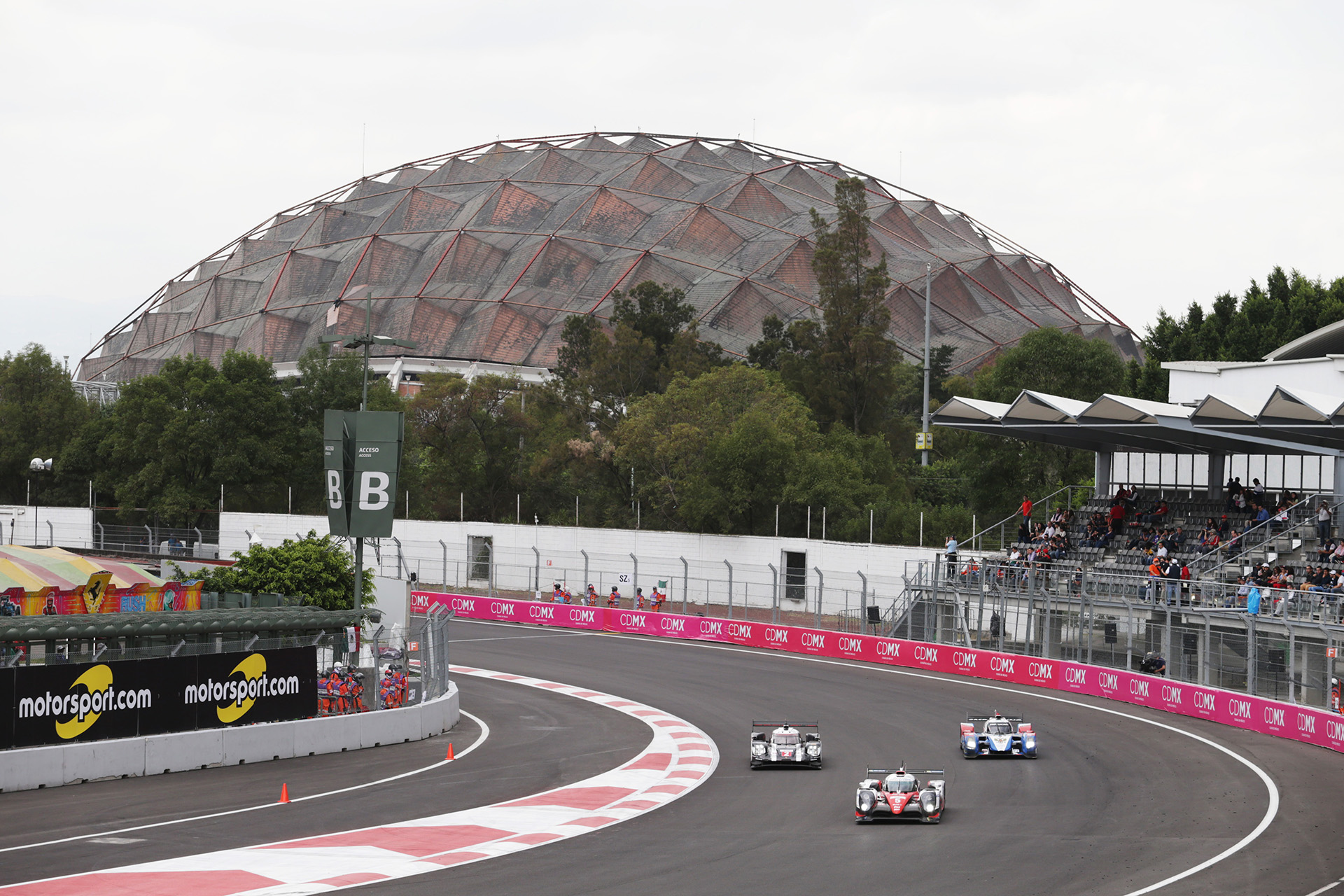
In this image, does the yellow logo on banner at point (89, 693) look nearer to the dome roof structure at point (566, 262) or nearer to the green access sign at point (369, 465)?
the green access sign at point (369, 465)

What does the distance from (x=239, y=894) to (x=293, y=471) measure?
62375 millimetres

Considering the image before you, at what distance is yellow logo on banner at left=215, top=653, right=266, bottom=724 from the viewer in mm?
23766

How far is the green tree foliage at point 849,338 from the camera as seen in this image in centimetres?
6812

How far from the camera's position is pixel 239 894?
14820mm

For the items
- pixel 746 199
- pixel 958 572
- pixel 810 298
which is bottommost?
pixel 958 572

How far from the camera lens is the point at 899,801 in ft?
61.5

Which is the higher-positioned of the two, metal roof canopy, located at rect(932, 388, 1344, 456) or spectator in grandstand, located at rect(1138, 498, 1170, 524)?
metal roof canopy, located at rect(932, 388, 1344, 456)

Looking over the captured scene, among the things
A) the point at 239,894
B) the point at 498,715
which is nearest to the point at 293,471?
the point at 498,715

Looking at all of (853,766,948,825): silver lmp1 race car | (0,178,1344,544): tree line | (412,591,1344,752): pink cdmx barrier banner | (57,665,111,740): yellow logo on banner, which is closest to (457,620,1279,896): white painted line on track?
(412,591,1344,752): pink cdmx barrier banner

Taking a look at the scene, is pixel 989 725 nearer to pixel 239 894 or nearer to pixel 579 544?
pixel 239 894

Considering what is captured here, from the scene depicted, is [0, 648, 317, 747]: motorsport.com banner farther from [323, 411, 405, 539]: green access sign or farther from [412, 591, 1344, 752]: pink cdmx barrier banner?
[412, 591, 1344, 752]: pink cdmx barrier banner

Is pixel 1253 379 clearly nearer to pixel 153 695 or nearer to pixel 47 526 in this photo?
pixel 153 695

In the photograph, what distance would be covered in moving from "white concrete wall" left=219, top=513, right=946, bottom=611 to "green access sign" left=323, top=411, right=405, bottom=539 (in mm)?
19528

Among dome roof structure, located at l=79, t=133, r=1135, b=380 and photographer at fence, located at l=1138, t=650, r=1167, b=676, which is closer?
photographer at fence, located at l=1138, t=650, r=1167, b=676
